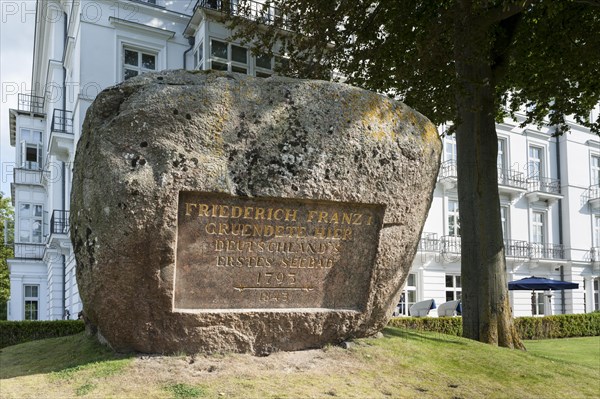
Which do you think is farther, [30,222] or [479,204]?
[30,222]

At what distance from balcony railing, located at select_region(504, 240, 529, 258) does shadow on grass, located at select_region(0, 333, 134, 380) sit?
24.0 metres

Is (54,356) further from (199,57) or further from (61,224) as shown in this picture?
(61,224)

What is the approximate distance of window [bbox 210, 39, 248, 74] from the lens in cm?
1956

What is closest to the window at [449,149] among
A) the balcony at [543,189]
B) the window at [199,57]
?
the balcony at [543,189]

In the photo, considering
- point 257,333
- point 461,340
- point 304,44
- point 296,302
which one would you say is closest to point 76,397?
point 257,333

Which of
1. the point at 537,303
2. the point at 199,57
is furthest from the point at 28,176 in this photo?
the point at 537,303

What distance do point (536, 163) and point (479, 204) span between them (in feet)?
74.7

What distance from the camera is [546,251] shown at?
97.8 feet

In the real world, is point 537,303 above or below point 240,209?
below

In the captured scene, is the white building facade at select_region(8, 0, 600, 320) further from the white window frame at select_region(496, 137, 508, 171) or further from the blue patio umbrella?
the blue patio umbrella

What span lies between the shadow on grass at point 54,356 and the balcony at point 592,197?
30277 mm

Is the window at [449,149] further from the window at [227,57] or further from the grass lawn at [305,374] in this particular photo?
the grass lawn at [305,374]

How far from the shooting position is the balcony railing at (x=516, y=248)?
2798 centimetres

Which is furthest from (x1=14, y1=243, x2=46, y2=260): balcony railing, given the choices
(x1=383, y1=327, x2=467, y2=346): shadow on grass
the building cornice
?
(x1=383, y1=327, x2=467, y2=346): shadow on grass
